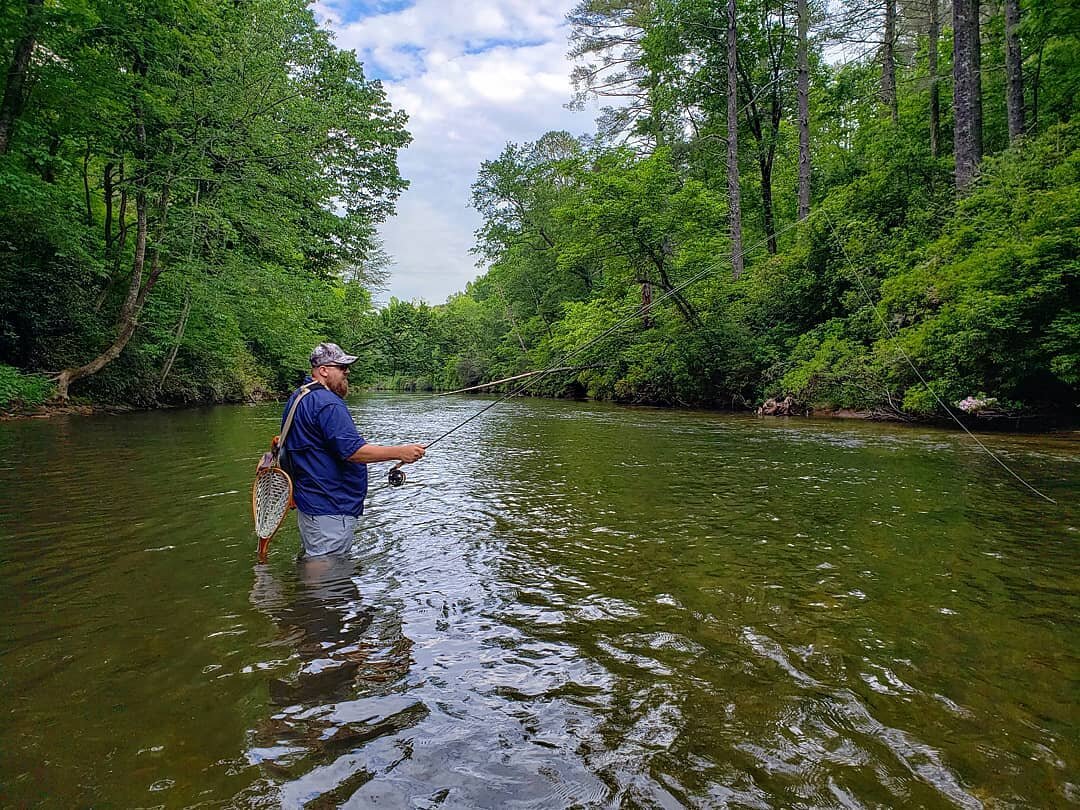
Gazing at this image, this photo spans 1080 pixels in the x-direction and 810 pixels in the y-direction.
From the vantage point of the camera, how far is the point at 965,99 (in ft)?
50.5

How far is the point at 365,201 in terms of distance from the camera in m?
31.7

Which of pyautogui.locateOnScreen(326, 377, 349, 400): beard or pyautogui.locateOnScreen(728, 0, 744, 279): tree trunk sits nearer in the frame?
pyautogui.locateOnScreen(326, 377, 349, 400): beard

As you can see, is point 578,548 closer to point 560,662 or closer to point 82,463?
point 560,662

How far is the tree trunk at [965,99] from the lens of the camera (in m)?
15.2

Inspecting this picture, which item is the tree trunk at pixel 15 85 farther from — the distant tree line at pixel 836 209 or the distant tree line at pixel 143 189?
the distant tree line at pixel 836 209

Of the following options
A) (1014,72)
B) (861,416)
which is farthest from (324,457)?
(1014,72)

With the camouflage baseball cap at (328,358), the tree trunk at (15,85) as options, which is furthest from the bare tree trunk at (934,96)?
the tree trunk at (15,85)

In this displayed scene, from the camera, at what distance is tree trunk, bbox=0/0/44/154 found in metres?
12.2

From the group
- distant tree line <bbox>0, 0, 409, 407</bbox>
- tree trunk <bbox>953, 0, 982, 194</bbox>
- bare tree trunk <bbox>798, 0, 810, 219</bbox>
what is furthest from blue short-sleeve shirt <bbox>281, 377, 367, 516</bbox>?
bare tree trunk <bbox>798, 0, 810, 219</bbox>

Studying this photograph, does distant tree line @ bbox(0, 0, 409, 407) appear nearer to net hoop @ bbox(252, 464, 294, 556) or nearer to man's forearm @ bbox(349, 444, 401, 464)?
net hoop @ bbox(252, 464, 294, 556)

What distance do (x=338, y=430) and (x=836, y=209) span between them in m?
18.9

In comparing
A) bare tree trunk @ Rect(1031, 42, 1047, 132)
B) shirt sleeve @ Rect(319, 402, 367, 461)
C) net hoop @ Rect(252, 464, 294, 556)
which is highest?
bare tree trunk @ Rect(1031, 42, 1047, 132)

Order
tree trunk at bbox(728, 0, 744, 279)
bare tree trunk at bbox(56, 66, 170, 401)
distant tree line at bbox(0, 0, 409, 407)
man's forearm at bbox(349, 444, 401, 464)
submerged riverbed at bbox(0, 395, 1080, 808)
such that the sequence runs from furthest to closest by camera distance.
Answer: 1. tree trunk at bbox(728, 0, 744, 279)
2. bare tree trunk at bbox(56, 66, 170, 401)
3. distant tree line at bbox(0, 0, 409, 407)
4. man's forearm at bbox(349, 444, 401, 464)
5. submerged riverbed at bbox(0, 395, 1080, 808)

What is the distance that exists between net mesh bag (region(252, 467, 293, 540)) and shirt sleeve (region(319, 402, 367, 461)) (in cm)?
53
